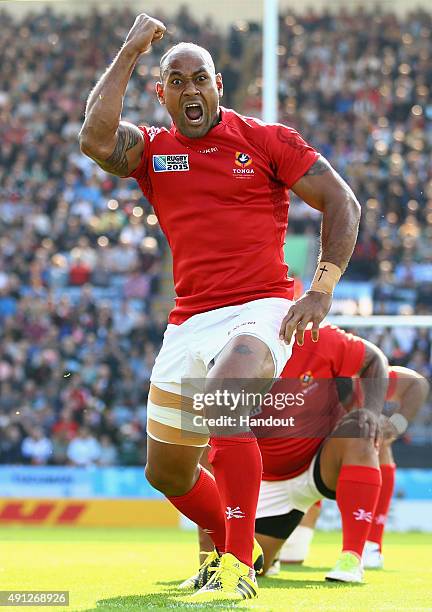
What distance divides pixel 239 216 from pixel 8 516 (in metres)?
9.76

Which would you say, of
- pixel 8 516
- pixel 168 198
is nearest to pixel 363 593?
pixel 168 198

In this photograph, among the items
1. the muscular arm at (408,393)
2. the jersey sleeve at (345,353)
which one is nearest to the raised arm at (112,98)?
the jersey sleeve at (345,353)

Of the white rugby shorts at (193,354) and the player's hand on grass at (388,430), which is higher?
the white rugby shorts at (193,354)

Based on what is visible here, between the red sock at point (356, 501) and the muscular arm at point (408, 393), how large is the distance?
3.33 ft

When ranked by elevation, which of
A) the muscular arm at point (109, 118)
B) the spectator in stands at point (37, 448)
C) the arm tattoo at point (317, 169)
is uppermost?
the muscular arm at point (109, 118)

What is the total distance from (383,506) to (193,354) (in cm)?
292

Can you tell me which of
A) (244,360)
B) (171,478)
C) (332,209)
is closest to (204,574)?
(171,478)

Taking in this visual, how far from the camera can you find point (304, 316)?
15.4 ft

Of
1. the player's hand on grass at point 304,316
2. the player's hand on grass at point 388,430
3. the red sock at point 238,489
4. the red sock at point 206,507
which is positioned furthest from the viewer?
the player's hand on grass at point 388,430

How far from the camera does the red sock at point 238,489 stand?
178 inches

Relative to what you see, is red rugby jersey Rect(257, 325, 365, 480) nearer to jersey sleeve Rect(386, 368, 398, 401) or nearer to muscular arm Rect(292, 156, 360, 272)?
jersey sleeve Rect(386, 368, 398, 401)

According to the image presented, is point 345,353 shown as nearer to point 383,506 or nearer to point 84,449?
point 383,506

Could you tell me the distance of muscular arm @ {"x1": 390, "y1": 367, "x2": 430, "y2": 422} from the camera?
23.6 feet

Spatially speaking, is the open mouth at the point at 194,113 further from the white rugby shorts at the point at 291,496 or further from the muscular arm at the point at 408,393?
the muscular arm at the point at 408,393
